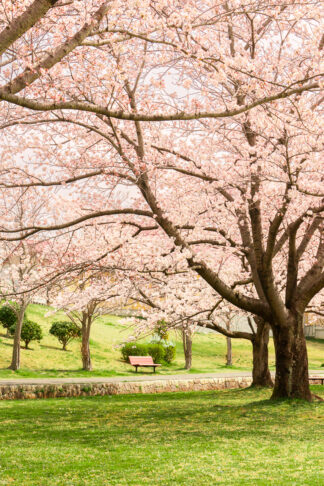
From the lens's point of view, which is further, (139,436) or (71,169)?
(71,169)

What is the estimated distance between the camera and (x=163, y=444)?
791 cm

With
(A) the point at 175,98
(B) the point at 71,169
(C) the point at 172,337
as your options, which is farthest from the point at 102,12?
(C) the point at 172,337

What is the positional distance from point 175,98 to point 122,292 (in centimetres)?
640

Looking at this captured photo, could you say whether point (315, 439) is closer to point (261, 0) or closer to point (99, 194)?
point (261, 0)

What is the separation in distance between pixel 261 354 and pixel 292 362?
4888 millimetres

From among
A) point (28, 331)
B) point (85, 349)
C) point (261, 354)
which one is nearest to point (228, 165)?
point (261, 354)

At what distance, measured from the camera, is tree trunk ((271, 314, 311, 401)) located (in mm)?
12203

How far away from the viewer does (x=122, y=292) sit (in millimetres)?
14555

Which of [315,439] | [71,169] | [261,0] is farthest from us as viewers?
[71,169]

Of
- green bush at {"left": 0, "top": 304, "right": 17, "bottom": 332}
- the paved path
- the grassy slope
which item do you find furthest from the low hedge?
green bush at {"left": 0, "top": 304, "right": 17, "bottom": 332}

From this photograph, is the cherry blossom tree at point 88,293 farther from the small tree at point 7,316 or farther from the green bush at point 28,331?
the small tree at point 7,316

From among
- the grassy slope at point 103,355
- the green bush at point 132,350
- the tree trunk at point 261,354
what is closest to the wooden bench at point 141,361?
the grassy slope at point 103,355

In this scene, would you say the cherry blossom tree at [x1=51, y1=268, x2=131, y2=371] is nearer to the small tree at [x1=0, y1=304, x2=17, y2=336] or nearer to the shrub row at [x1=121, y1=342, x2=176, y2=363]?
the small tree at [x1=0, y1=304, x2=17, y2=336]

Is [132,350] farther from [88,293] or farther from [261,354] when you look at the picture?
[261,354]
